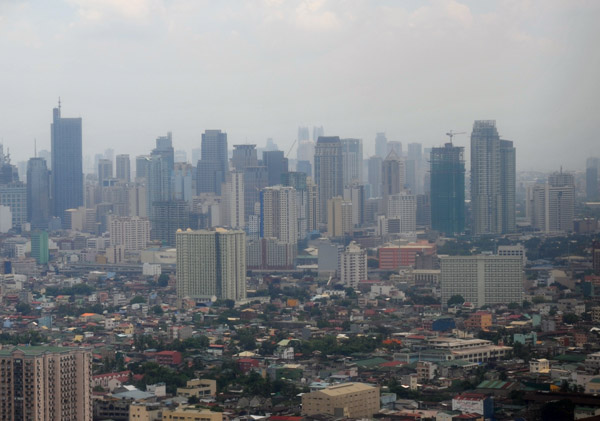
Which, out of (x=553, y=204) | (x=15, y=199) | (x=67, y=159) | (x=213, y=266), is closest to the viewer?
(x=213, y=266)

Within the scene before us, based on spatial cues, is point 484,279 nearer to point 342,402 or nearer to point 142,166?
point 342,402

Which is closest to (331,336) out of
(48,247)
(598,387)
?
(598,387)

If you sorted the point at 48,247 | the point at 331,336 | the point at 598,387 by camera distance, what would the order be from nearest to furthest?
the point at 598,387 → the point at 331,336 → the point at 48,247

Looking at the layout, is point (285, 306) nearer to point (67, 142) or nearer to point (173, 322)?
point (173, 322)

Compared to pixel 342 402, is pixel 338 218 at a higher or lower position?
higher

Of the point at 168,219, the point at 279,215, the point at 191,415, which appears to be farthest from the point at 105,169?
the point at 191,415

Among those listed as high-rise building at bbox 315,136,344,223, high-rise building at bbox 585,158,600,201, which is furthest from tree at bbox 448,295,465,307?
high-rise building at bbox 315,136,344,223
